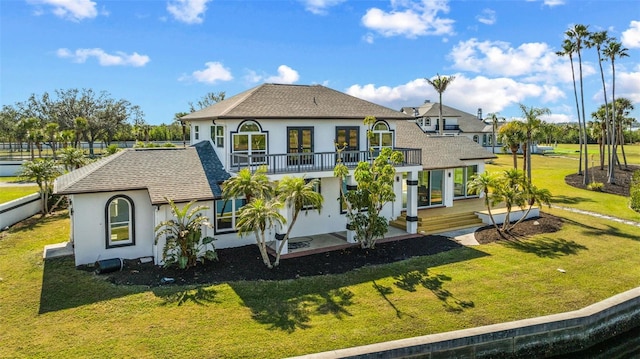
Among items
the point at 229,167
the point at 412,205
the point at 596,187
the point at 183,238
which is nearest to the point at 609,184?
the point at 596,187

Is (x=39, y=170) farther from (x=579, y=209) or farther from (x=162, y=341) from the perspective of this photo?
(x=579, y=209)

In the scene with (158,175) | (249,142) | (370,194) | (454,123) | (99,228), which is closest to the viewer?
(99,228)

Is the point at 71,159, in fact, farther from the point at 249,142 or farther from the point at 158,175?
the point at 249,142

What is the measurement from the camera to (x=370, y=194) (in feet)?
54.9

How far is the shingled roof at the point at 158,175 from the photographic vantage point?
15.2 m

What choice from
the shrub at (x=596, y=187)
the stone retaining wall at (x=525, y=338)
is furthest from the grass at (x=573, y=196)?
the stone retaining wall at (x=525, y=338)

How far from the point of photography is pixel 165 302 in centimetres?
1219

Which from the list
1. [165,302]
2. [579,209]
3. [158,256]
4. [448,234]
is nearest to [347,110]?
[448,234]

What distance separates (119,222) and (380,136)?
12.3m

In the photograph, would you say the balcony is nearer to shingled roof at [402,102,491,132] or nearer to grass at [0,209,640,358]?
grass at [0,209,640,358]

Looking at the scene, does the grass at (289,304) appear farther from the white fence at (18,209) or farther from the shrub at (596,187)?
the shrub at (596,187)

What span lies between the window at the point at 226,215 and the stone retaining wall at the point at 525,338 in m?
9.11

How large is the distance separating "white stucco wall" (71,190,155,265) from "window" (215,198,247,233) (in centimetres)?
249

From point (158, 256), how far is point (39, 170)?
1174 centimetres
